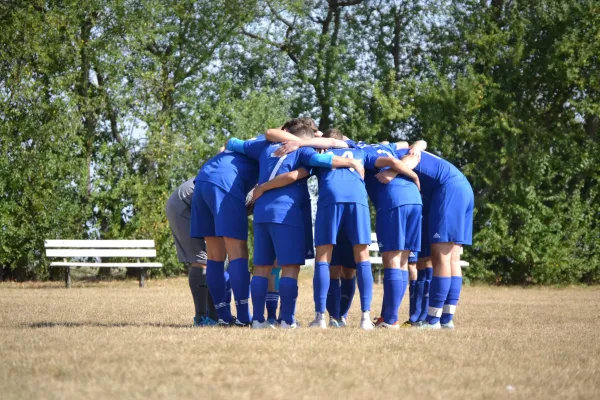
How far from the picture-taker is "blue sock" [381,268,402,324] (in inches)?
351

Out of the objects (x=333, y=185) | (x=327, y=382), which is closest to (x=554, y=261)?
(x=333, y=185)

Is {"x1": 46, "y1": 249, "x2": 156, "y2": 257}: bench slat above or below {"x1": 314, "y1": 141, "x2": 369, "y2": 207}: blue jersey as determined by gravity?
below

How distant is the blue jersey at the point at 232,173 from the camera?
29.6ft

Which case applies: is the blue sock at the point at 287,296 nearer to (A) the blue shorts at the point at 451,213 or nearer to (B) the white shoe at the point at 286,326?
(B) the white shoe at the point at 286,326

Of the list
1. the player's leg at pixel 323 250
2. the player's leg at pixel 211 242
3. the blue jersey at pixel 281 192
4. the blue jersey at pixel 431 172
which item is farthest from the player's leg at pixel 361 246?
the player's leg at pixel 211 242

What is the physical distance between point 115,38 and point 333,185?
12.7m

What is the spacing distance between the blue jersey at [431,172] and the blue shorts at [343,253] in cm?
102

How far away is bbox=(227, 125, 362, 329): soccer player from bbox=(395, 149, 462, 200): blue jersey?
867 mm

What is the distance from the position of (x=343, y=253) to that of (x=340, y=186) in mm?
1012

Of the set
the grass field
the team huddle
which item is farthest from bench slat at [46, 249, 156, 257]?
the team huddle

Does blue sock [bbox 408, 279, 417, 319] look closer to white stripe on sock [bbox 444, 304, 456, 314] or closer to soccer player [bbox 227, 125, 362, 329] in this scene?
white stripe on sock [bbox 444, 304, 456, 314]

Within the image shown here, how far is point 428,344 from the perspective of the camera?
734cm

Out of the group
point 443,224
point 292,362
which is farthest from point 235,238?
point 292,362

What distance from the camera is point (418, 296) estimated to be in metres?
10.2
